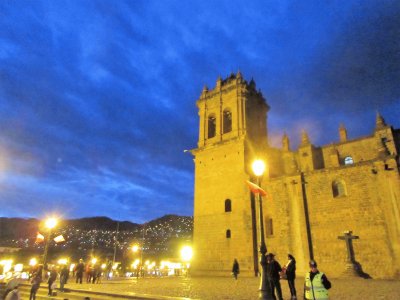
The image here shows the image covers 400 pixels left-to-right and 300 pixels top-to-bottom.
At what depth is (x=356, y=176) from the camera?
2045 cm

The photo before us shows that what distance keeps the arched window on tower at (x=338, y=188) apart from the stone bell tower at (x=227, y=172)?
6088mm

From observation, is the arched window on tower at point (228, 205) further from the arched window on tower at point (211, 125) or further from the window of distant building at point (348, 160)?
the window of distant building at point (348, 160)

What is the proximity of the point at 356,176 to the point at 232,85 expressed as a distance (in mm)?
13729

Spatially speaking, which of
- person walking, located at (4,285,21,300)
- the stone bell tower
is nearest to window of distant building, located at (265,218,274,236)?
the stone bell tower

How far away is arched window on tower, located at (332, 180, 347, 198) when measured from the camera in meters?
21.1

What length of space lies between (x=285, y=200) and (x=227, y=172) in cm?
568

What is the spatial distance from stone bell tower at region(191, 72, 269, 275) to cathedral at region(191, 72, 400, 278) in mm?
77

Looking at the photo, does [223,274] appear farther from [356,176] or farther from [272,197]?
[356,176]

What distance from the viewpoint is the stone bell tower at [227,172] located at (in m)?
23.3

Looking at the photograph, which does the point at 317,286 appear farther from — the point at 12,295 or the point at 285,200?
the point at 285,200

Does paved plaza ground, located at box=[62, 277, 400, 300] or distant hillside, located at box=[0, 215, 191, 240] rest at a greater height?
distant hillside, located at box=[0, 215, 191, 240]

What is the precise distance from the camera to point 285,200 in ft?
73.6

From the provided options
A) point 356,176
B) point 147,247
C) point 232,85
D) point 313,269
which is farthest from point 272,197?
point 147,247

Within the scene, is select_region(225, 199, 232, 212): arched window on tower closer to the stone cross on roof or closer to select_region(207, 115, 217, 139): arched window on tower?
select_region(207, 115, 217, 139): arched window on tower
